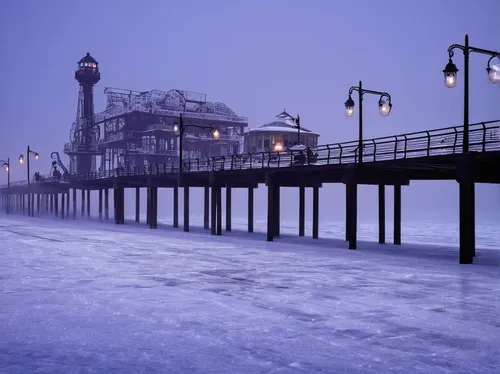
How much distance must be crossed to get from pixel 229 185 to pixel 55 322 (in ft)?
110

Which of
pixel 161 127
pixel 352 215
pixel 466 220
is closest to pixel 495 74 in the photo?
pixel 466 220

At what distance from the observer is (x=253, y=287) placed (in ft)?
48.2

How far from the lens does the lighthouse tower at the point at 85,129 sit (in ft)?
318

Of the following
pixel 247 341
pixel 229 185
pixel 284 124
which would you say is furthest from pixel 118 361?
pixel 284 124

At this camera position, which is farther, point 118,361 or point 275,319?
point 275,319

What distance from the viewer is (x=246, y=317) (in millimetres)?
10922

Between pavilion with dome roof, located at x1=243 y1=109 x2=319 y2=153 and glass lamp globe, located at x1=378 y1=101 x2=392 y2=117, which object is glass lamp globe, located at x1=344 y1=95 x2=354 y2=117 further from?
pavilion with dome roof, located at x1=243 y1=109 x2=319 y2=153

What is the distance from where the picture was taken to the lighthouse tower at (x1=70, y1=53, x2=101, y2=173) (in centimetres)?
9706

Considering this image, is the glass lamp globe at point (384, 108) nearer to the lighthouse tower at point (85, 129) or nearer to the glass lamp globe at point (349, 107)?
the glass lamp globe at point (349, 107)

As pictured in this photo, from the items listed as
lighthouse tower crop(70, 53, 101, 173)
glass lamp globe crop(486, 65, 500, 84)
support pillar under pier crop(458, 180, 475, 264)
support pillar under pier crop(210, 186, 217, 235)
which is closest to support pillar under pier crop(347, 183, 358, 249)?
support pillar under pier crop(458, 180, 475, 264)

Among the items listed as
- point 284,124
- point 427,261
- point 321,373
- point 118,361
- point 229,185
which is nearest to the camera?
point 321,373

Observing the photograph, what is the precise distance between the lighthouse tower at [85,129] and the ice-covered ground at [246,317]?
7937cm

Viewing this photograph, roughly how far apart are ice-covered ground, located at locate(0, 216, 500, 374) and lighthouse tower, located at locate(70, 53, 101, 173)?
260 feet

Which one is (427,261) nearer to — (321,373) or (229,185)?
(321,373)
